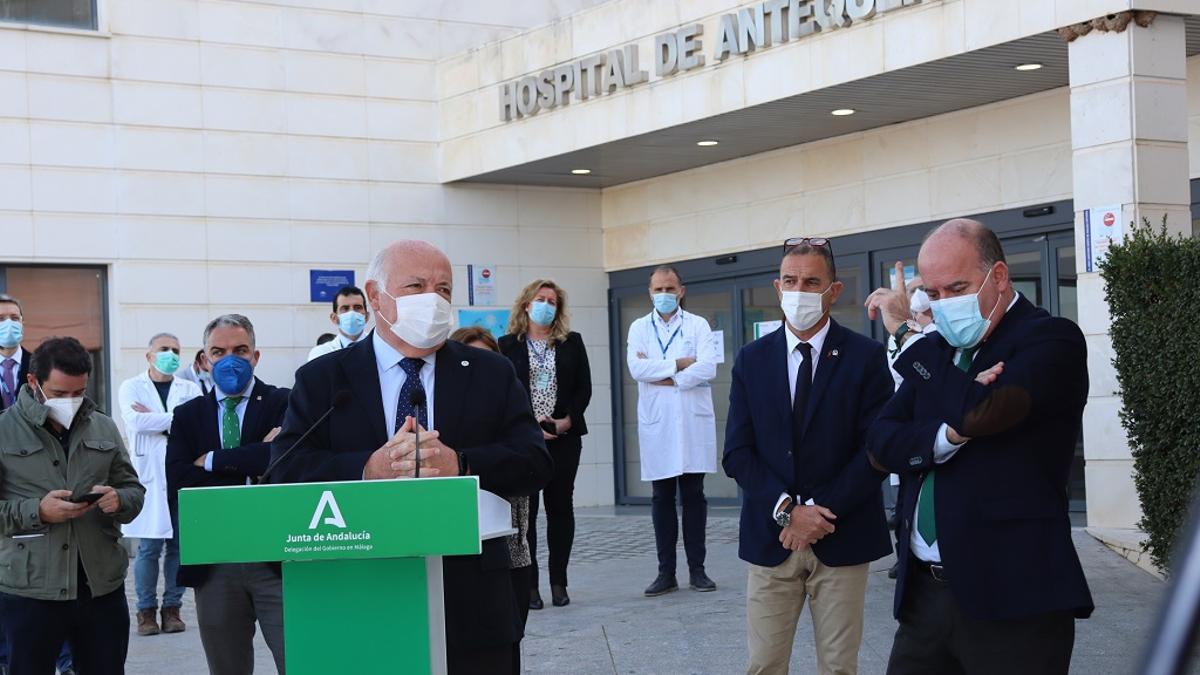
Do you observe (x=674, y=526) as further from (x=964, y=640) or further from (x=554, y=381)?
(x=964, y=640)

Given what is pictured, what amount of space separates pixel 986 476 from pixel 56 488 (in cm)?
412

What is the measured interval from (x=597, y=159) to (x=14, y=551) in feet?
36.2

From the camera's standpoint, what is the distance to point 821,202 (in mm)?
15938

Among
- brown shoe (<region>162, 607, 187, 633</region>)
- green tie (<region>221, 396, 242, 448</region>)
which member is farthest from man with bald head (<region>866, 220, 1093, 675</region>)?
brown shoe (<region>162, 607, 187, 633</region>)

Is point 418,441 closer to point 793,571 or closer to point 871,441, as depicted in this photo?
point 871,441

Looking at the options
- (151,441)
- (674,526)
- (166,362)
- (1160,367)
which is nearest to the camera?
(1160,367)

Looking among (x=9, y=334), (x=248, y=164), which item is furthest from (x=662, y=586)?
(x=248, y=164)

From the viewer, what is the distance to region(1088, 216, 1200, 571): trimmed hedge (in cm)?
900

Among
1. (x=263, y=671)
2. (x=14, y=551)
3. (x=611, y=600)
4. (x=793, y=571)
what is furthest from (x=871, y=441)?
(x=611, y=600)

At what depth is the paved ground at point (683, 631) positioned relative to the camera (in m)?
8.38

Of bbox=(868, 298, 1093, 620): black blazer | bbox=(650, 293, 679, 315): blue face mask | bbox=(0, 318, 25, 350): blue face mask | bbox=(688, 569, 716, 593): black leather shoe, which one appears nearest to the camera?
bbox=(868, 298, 1093, 620): black blazer

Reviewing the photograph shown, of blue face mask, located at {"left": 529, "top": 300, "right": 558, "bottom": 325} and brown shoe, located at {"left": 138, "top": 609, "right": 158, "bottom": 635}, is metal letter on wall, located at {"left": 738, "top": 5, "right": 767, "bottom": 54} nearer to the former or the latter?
blue face mask, located at {"left": 529, "top": 300, "right": 558, "bottom": 325}

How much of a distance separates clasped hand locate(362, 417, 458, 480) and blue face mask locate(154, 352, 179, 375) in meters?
7.83

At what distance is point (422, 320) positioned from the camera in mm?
4637
